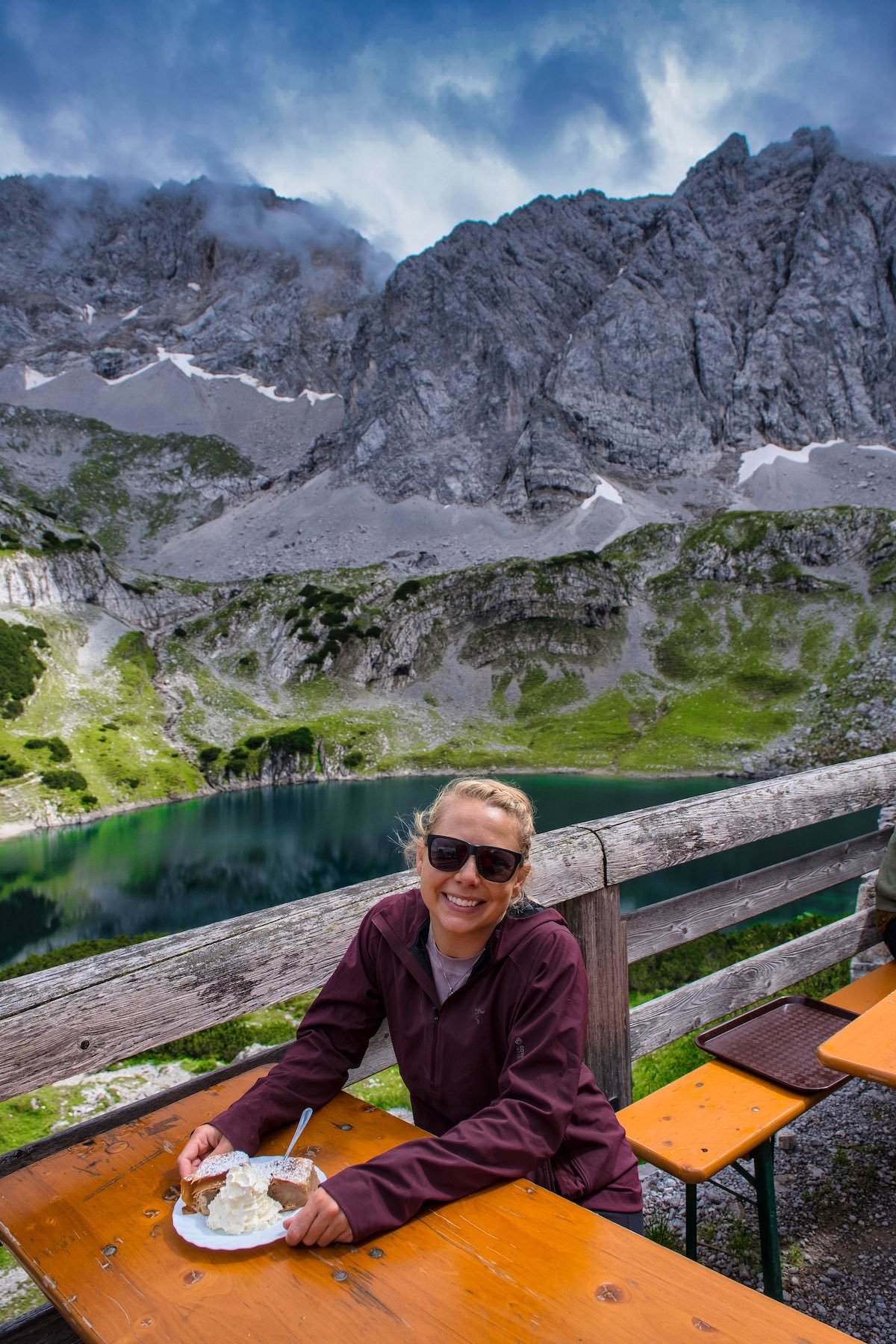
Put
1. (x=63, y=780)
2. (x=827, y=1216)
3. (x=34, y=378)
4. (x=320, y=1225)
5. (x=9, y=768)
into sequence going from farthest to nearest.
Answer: (x=34, y=378) < (x=63, y=780) < (x=9, y=768) < (x=827, y=1216) < (x=320, y=1225)

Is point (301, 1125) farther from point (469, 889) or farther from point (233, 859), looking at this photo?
point (233, 859)

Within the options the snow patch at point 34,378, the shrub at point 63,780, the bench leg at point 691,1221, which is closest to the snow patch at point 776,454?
the shrub at point 63,780

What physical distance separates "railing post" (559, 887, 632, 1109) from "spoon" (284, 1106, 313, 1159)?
177 centimetres

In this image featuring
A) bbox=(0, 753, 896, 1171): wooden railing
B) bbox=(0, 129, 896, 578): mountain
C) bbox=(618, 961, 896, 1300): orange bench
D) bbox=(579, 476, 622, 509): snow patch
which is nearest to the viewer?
bbox=(0, 753, 896, 1171): wooden railing

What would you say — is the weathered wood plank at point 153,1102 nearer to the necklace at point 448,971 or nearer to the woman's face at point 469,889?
the necklace at point 448,971

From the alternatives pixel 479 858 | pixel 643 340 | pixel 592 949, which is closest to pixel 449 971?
pixel 479 858

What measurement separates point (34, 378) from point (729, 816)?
23534 centimetres

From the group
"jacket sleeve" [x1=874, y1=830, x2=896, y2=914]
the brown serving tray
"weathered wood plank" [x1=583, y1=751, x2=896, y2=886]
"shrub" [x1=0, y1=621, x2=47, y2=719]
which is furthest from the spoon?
"shrub" [x1=0, y1=621, x2=47, y2=719]

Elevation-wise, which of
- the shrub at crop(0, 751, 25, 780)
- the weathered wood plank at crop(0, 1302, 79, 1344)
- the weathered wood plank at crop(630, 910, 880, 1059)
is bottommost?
the shrub at crop(0, 751, 25, 780)

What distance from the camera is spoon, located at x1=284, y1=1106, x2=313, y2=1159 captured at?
2.52 metres

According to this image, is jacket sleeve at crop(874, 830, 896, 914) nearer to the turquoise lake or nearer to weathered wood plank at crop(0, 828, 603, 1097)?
weathered wood plank at crop(0, 828, 603, 1097)

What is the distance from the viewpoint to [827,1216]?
4629mm

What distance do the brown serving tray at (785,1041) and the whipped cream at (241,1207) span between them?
288 cm

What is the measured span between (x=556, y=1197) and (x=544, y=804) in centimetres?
5911
